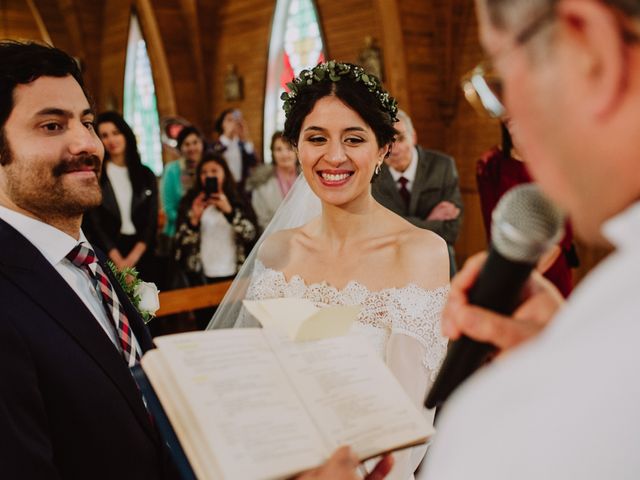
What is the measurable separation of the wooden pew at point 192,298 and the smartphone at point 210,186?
79 cm

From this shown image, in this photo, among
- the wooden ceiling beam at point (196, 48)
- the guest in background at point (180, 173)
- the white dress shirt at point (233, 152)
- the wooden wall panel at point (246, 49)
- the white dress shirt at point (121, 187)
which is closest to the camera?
the white dress shirt at point (121, 187)

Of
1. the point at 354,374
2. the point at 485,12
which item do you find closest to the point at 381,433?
the point at 354,374

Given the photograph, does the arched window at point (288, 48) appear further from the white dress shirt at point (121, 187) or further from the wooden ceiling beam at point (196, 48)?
the white dress shirt at point (121, 187)

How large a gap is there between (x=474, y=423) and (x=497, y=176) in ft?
10.8

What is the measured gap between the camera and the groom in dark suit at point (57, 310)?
4.03 feet

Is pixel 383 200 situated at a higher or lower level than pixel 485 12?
lower

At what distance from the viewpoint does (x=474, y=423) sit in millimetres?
592

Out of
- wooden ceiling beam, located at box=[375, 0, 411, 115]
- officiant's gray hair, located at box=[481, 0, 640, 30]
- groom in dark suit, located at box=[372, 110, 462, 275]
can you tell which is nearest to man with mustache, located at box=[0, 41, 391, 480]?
Answer: officiant's gray hair, located at box=[481, 0, 640, 30]

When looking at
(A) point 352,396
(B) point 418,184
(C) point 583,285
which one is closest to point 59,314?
(A) point 352,396

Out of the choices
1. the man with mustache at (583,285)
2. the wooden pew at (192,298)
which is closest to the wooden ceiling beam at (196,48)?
the wooden pew at (192,298)

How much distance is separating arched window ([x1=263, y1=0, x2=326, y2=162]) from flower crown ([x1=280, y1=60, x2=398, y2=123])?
7724 millimetres

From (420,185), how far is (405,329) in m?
2.33

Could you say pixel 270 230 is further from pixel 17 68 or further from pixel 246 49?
pixel 246 49

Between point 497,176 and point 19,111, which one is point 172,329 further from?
point 19,111
